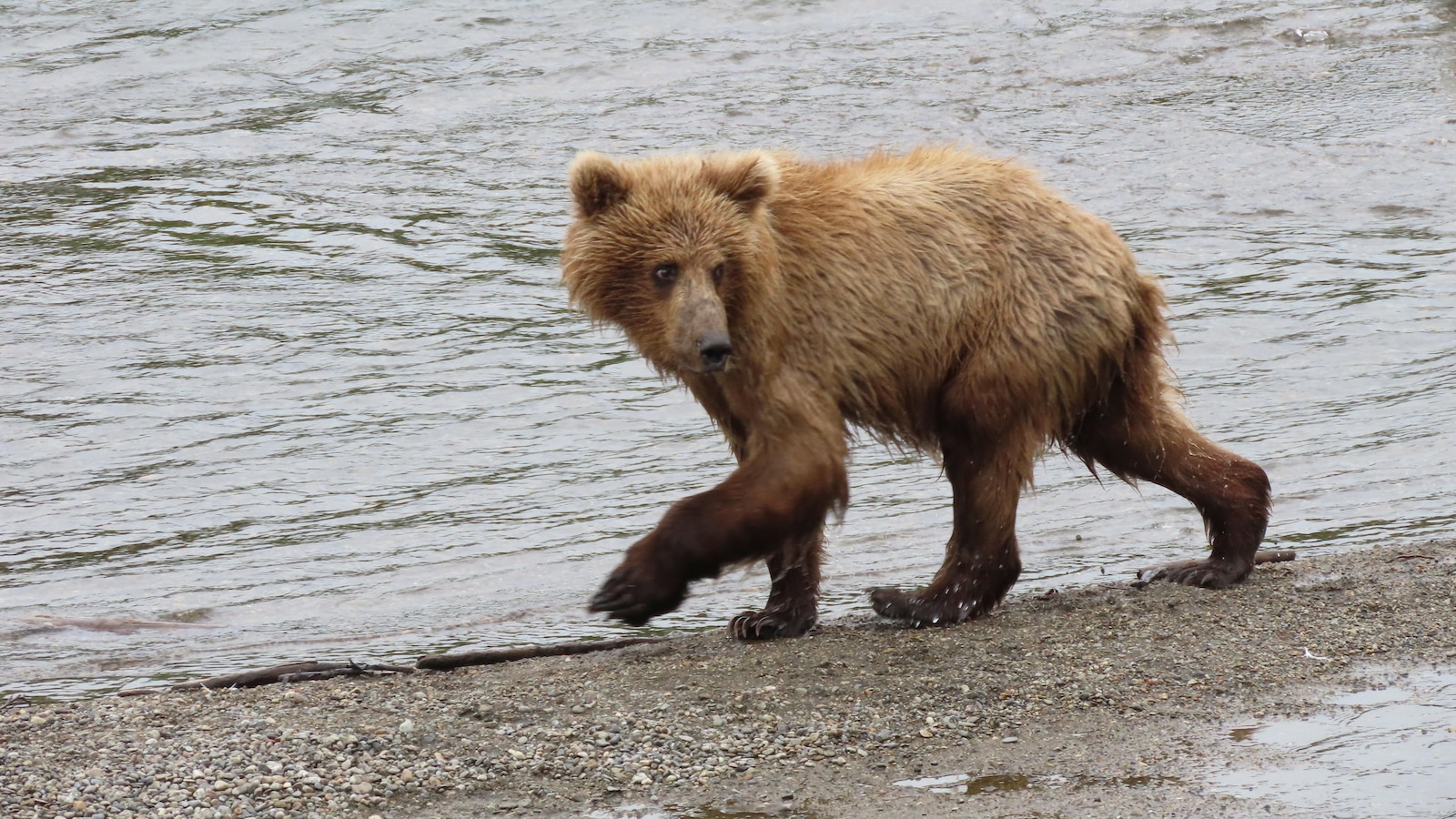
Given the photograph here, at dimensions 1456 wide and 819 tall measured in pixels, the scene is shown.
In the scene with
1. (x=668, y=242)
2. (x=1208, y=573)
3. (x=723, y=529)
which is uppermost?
(x=668, y=242)

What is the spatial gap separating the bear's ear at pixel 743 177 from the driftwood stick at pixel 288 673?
6.51 ft

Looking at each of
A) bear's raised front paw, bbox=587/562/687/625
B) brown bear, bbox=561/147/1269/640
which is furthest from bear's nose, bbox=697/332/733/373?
bear's raised front paw, bbox=587/562/687/625

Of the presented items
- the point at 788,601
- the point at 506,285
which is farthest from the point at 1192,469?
the point at 506,285

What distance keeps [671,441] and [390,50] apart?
30.6 feet

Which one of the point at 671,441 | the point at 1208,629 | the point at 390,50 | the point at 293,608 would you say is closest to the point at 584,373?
the point at 671,441

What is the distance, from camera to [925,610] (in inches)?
251

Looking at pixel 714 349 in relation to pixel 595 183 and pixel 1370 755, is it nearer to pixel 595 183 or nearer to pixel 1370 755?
pixel 595 183

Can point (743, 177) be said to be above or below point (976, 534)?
above

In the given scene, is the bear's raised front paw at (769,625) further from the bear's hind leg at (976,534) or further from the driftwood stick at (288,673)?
the driftwood stick at (288,673)

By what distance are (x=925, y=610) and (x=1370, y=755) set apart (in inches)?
82.0

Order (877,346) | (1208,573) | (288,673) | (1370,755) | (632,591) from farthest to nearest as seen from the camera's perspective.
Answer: (1208,573)
(877,346)
(288,673)
(632,591)
(1370,755)

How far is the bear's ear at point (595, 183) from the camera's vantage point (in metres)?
5.67

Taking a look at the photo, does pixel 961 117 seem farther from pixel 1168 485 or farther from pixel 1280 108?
pixel 1168 485

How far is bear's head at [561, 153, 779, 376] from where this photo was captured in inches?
222
